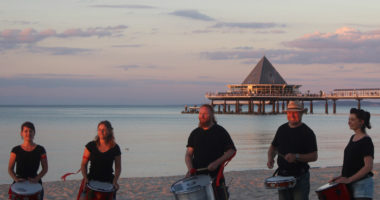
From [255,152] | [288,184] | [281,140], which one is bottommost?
[255,152]

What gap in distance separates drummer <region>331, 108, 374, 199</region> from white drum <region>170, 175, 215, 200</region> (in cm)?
110

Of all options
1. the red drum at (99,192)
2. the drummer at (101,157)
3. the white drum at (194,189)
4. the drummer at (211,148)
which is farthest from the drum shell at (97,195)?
the drummer at (211,148)

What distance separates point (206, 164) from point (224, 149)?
0.73 feet

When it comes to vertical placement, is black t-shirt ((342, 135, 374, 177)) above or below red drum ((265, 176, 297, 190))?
above

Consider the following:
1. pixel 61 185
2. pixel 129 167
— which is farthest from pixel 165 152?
pixel 61 185

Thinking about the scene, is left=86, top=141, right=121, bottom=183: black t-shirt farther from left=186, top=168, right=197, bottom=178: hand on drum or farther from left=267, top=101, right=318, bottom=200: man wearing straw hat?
left=267, top=101, right=318, bottom=200: man wearing straw hat

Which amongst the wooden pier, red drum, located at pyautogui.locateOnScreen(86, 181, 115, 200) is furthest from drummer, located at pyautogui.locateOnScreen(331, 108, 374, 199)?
the wooden pier

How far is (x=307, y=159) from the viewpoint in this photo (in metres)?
5.39

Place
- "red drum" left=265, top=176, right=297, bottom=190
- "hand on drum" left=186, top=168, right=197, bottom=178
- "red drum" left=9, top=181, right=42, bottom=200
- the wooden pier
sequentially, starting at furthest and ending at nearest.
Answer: the wooden pier → "hand on drum" left=186, top=168, right=197, bottom=178 → "red drum" left=265, top=176, right=297, bottom=190 → "red drum" left=9, top=181, right=42, bottom=200

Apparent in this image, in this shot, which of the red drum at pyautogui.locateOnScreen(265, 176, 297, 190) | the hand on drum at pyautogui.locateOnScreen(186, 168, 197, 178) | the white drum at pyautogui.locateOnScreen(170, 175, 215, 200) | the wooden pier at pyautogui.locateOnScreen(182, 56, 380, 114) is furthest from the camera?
the wooden pier at pyautogui.locateOnScreen(182, 56, 380, 114)

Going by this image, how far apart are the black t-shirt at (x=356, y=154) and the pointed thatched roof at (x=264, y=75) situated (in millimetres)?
81128

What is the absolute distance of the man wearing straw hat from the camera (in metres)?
5.42

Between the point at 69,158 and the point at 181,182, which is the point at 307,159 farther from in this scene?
the point at 69,158

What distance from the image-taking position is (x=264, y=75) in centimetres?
8675
